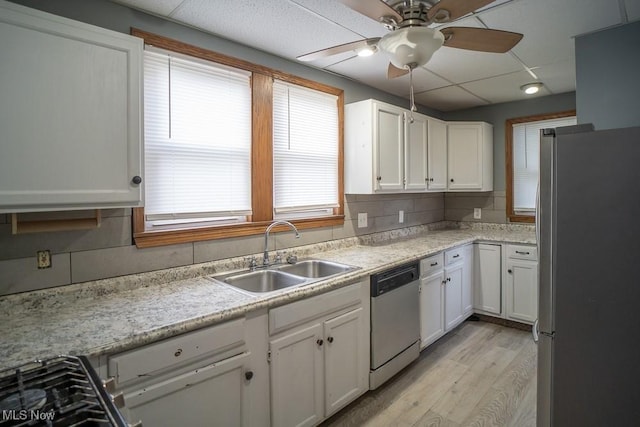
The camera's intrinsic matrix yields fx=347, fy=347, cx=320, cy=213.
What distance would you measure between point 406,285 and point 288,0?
197cm

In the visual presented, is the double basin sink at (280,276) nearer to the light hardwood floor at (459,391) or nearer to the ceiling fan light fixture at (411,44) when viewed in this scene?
the light hardwood floor at (459,391)

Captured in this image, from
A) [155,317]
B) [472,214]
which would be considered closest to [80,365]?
[155,317]

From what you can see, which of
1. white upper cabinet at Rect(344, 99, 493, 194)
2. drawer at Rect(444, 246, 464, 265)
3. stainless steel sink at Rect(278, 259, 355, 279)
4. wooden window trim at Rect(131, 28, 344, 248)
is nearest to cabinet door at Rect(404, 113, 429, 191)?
white upper cabinet at Rect(344, 99, 493, 194)

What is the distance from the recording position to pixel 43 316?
1.45 meters

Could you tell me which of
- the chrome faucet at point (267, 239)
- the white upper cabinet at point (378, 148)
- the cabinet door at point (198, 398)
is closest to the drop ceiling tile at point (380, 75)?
the white upper cabinet at point (378, 148)

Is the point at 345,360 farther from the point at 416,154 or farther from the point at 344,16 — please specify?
the point at 416,154

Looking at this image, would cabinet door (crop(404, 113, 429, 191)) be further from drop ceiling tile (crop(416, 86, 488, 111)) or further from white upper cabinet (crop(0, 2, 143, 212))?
white upper cabinet (crop(0, 2, 143, 212))

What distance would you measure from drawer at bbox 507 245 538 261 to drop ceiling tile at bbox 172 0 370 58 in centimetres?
251

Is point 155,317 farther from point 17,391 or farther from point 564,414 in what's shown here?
point 564,414

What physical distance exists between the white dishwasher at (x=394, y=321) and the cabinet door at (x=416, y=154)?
3.16 feet

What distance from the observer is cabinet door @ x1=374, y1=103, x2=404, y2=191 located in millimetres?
2926

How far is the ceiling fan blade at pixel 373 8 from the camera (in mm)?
1322

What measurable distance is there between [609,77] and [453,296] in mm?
2032

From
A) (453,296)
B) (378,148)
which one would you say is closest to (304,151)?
(378,148)
